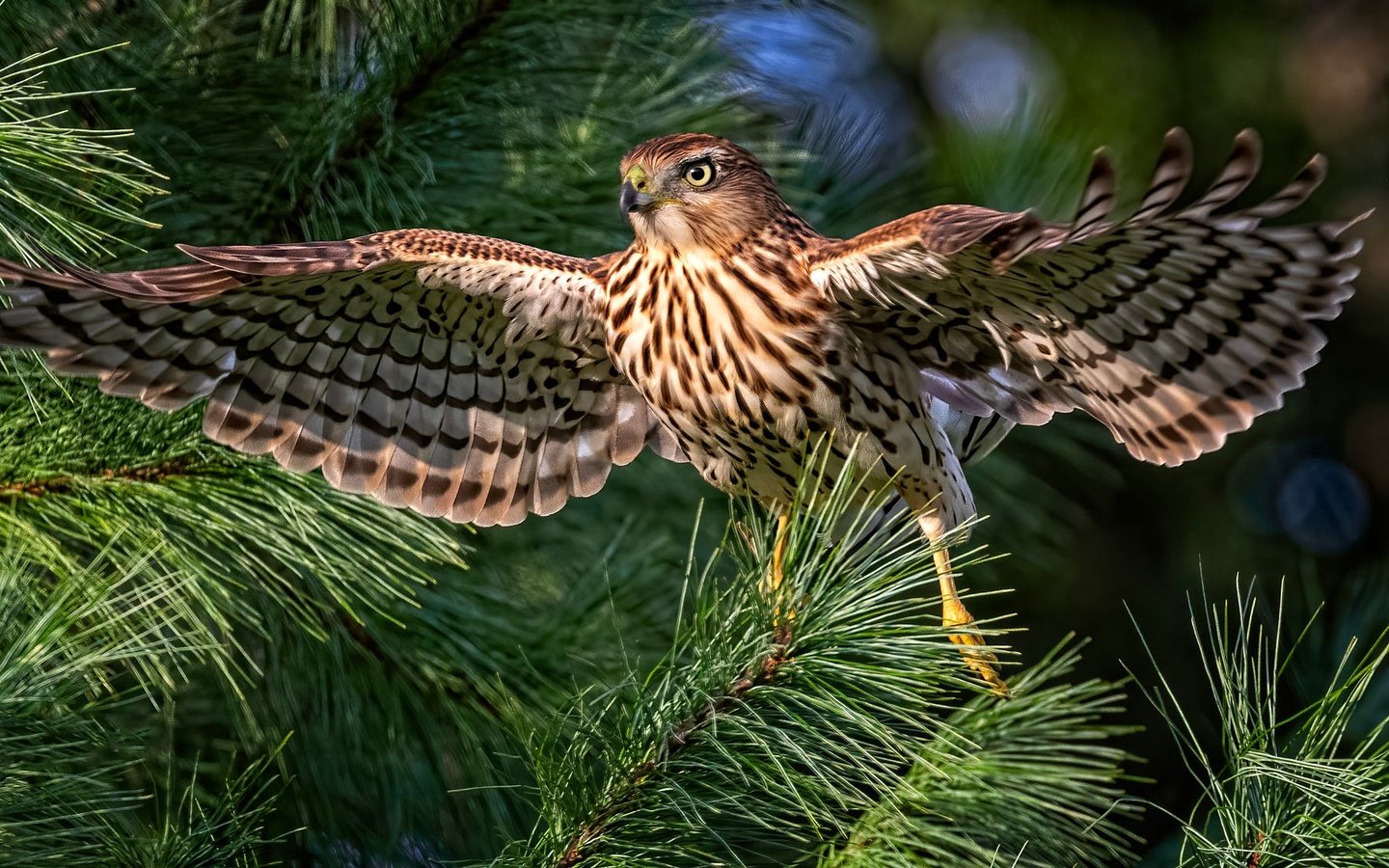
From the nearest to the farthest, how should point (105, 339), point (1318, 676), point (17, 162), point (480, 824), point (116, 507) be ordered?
point (17, 162), point (116, 507), point (105, 339), point (480, 824), point (1318, 676)

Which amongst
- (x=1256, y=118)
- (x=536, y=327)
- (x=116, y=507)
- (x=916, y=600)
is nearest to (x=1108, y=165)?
(x=916, y=600)

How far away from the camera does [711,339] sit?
2.71 metres

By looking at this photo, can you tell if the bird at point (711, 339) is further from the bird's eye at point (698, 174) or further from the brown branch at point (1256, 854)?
the brown branch at point (1256, 854)

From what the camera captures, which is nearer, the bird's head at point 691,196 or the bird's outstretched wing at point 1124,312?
the bird's outstretched wing at point 1124,312

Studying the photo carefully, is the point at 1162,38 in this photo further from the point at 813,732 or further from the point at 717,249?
the point at 813,732

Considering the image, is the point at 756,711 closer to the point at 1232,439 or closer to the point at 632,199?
the point at 632,199

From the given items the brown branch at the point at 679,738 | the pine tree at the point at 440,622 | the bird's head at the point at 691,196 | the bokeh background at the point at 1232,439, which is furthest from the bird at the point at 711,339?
the bokeh background at the point at 1232,439

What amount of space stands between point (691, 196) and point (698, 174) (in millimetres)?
64

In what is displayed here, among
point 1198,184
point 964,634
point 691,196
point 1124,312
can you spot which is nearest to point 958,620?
point 964,634

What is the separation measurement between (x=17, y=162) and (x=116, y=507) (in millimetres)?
665

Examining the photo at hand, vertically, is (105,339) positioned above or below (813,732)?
below

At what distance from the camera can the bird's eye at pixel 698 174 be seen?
2.81 meters

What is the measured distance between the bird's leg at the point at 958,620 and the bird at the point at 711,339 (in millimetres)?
11

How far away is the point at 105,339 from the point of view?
8.63 feet
